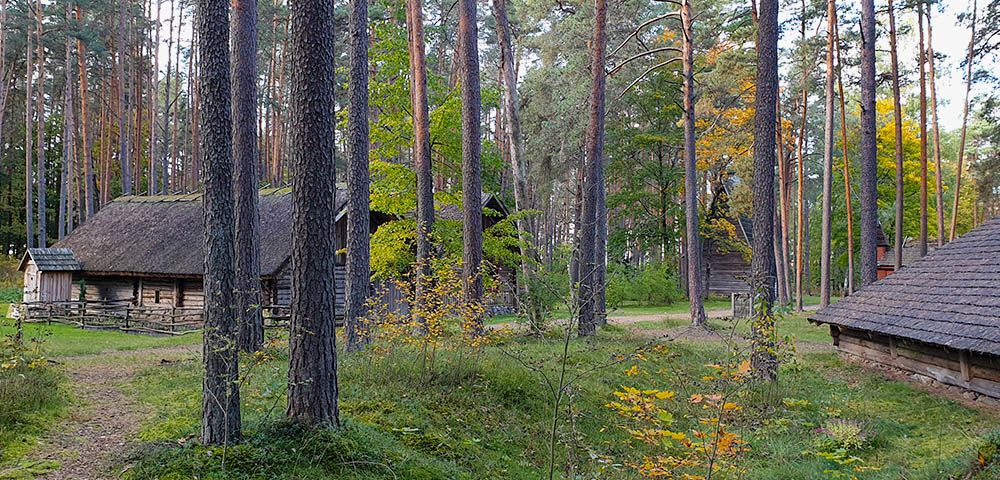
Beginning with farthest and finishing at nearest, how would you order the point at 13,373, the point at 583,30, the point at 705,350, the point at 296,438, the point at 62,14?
the point at 62,14
the point at 583,30
the point at 705,350
the point at 13,373
the point at 296,438

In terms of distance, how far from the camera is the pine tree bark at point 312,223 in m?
5.70

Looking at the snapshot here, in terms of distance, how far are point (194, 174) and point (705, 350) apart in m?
31.7

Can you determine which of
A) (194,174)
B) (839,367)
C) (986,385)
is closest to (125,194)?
(194,174)

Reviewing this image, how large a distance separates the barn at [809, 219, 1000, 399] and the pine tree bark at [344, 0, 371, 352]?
925 cm

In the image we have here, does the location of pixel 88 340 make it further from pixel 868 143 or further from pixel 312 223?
pixel 868 143

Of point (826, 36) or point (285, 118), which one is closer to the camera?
point (826, 36)

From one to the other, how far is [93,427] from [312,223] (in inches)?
133

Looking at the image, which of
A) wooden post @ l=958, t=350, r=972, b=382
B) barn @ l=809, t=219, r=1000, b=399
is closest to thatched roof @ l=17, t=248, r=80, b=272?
barn @ l=809, t=219, r=1000, b=399

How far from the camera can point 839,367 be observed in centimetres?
1233

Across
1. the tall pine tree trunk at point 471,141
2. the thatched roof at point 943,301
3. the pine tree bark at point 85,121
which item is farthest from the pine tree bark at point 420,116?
the pine tree bark at point 85,121

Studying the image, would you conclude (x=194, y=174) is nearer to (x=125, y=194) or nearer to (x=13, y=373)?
(x=125, y=194)

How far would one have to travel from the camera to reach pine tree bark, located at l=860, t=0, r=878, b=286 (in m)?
14.7

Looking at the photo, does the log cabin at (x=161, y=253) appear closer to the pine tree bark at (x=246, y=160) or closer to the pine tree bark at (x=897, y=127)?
the pine tree bark at (x=246, y=160)

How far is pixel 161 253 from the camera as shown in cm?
2164
